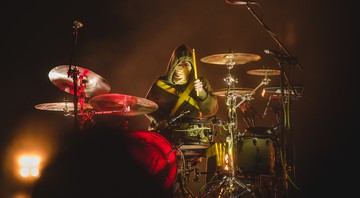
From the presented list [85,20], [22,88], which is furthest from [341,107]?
[22,88]

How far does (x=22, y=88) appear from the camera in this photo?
20.2ft

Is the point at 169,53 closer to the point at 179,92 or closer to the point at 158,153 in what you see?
the point at 179,92

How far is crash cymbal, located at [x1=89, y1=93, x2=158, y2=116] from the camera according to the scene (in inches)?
167

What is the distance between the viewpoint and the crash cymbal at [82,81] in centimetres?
457

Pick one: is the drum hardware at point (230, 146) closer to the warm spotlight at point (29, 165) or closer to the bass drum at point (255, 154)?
the bass drum at point (255, 154)

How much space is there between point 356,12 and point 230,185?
322 cm

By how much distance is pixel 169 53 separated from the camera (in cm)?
687

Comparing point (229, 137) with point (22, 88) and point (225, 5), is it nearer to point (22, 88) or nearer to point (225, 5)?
point (225, 5)

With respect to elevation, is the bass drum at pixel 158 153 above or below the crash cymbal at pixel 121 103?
below

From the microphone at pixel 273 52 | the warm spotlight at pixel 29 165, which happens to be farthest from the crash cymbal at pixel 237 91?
the warm spotlight at pixel 29 165

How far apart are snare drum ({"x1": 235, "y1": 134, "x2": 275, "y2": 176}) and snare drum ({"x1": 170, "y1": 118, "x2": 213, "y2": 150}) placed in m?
0.58

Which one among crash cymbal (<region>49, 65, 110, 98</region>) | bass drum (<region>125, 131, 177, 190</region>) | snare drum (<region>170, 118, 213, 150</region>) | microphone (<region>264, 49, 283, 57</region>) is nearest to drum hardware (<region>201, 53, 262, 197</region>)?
snare drum (<region>170, 118, 213, 150</region>)

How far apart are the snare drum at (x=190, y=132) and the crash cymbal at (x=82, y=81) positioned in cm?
100

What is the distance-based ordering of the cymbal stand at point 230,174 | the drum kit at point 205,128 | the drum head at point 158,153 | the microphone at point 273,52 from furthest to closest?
the cymbal stand at point 230,174 → the drum kit at point 205,128 → the microphone at point 273,52 → the drum head at point 158,153
